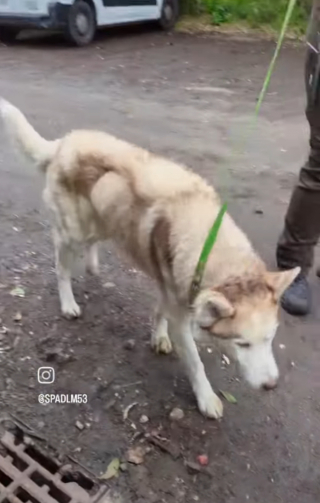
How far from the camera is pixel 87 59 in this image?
30.5 feet

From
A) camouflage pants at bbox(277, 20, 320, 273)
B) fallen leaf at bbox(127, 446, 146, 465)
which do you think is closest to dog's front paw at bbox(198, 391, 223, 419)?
fallen leaf at bbox(127, 446, 146, 465)

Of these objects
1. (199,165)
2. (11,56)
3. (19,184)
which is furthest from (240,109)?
(11,56)

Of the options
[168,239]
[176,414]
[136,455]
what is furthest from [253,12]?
[136,455]

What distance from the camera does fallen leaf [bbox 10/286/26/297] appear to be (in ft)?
12.4

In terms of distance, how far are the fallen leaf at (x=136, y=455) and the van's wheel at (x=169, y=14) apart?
9744 mm

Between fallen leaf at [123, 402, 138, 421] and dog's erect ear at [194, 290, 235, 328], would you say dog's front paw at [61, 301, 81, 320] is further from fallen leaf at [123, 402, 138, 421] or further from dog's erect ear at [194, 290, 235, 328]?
dog's erect ear at [194, 290, 235, 328]

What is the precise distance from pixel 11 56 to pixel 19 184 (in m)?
4.82

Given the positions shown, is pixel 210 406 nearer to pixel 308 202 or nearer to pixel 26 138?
pixel 308 202

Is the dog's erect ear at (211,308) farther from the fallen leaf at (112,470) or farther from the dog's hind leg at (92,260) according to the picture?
the dog's hind leg at (92,260)

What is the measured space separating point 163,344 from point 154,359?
0.30ft

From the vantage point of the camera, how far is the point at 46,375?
3.24 m

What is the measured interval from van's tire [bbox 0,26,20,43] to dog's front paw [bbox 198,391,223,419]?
865cm

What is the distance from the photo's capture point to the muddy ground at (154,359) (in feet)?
9.34

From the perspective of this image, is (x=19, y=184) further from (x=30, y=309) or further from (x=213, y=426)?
(x=213, y=426)
